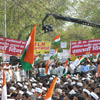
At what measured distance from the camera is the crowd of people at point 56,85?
9.09m

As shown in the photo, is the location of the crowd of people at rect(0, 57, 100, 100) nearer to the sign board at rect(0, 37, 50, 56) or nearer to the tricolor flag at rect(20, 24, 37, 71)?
the sign board at rect(0, 37, 50, 56)

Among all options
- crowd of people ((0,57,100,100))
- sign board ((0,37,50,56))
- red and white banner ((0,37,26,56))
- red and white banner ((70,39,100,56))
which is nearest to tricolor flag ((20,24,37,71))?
crowd of people ((0,57,100,100))

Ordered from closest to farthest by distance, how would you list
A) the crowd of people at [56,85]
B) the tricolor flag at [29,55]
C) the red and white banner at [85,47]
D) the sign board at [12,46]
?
the tricolor flag at [29,55] → the crowd of people at [56,85] → the sign board at [12,46] → the red and white banner at [85,47]

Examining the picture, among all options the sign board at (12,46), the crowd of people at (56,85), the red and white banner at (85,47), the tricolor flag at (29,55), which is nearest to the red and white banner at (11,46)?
the sign board at (12,46)

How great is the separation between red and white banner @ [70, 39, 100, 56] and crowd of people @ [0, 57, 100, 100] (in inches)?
50.7

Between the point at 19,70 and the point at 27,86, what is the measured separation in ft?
14.4

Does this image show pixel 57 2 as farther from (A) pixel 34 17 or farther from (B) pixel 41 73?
(B) pixel 41 73

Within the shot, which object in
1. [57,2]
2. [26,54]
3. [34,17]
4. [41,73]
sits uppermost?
[57,2]

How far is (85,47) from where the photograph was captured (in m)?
15.2

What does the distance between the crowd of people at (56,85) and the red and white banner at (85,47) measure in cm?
129

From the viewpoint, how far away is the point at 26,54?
7770 millimetres

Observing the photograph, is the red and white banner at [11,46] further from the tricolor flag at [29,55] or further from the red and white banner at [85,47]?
the tricolor flag at [29,55]

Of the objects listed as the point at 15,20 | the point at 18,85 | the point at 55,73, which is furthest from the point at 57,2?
the point at 18,85

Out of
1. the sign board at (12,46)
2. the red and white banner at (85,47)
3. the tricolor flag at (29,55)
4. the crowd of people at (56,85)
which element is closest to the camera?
the tricolor flag at (29,55)
